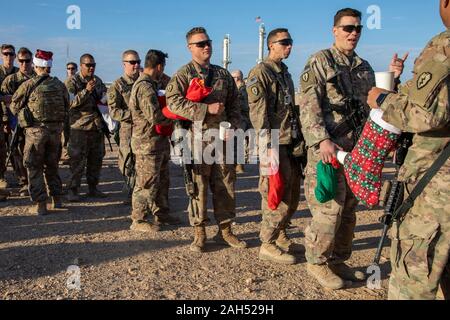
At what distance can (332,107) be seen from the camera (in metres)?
3.91

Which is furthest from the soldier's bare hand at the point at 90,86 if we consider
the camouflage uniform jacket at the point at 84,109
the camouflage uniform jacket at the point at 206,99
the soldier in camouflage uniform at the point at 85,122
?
the camouflage uniform jacket at the point at 206,99

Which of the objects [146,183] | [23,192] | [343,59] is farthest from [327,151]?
[23,192]

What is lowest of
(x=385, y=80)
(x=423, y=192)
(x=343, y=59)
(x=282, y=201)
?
(x=282, y=201)

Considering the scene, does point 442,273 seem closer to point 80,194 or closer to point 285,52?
point 285,52

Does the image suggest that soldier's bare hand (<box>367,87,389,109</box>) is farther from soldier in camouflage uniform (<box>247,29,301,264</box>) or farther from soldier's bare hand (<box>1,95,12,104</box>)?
soldier's bare hand (<box>1,95,12,104</box>)

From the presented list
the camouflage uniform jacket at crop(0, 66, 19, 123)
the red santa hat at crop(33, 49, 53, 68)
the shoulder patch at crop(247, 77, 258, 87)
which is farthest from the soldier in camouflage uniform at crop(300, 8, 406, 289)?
the camouflage uniform jacket at crop(0, 66, 19, 123)

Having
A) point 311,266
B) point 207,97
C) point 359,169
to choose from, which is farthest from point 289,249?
point 359,169

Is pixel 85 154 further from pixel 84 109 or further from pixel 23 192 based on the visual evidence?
pixel 23 192

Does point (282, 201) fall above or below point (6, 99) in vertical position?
below

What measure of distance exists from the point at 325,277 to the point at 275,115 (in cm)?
176

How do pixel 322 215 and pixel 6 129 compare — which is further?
pixel 6 129

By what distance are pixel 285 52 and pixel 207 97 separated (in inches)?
39.1

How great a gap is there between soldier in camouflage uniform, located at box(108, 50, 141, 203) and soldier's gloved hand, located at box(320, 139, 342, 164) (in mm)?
4043

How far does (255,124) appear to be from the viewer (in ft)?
15.1
